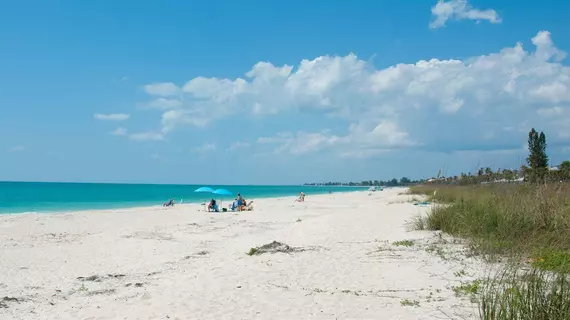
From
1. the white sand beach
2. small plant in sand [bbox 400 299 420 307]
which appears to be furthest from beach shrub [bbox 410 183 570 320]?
small plant in sand [bbox 400 299 420 307]

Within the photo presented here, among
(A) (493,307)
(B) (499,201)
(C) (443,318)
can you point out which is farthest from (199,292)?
(B) (499,201)

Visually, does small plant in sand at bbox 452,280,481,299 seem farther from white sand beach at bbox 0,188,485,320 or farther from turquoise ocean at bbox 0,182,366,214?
turquoise ocean at bbox 0,182,366,214

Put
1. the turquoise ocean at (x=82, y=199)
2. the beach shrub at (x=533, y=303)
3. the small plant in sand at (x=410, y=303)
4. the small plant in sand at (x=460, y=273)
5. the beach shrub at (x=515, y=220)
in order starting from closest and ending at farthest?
the beach shrub at (x=533, y=303) → the small plant in sand at (x=410, y=303) → the small plant in sand at (x=460, y=273) → the beach shrub at (x=515, y=220) → the turquoise ocean at (x=82, y=199)

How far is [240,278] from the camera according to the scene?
863cm

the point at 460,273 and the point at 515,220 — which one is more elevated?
the point at 515,220

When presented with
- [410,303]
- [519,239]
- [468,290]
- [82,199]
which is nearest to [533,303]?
[410,303]

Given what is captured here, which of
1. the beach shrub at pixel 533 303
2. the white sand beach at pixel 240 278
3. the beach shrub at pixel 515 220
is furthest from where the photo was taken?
the beach shrub at pixel 515 220

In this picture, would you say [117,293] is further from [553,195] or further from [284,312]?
[553,195]

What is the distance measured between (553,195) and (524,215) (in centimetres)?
122

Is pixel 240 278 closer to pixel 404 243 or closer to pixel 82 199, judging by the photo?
pixel 404 243

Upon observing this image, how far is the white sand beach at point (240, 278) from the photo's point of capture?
6562 millimetres

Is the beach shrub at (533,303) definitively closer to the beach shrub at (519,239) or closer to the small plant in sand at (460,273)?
the beach shrub at (519,239)

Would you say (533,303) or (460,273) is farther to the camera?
(460,273)

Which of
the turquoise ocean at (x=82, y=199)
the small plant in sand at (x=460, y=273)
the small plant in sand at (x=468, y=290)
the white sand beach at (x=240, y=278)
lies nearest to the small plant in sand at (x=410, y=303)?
the white sand beach at (x=240, y=278)
